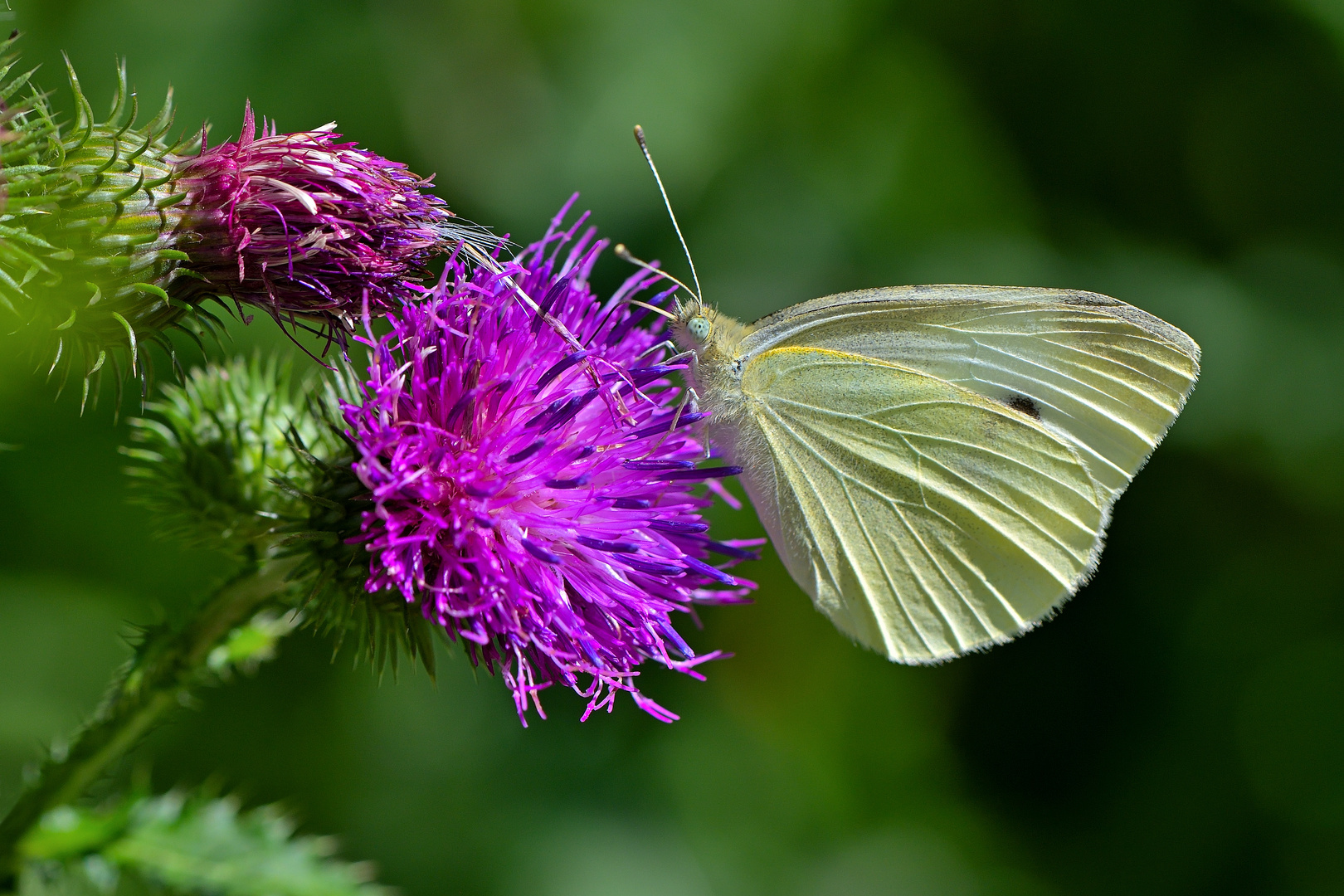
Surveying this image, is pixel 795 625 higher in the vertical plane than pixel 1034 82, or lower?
lower

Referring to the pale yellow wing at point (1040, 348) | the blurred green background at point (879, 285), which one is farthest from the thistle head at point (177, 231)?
the blurred green background at point (879, 285)

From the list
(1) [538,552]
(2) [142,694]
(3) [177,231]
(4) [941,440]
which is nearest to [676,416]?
(1) [538,552]

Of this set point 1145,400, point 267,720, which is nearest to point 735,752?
point 267,720

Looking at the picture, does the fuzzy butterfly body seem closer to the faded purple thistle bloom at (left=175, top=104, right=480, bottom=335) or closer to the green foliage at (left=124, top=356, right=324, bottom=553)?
the faded purple thistle bloom at (left=175, top=104, right=480, bottom=335)

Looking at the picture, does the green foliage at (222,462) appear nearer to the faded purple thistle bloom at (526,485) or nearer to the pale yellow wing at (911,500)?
the faded purple thistle bloom at (526,485)

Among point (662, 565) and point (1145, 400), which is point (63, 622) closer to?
point (662, 565)

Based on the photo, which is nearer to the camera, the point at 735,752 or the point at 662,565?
the point at 662,565
